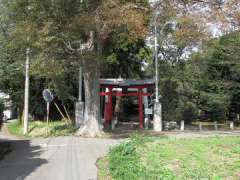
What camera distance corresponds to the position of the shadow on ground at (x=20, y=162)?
442 inches

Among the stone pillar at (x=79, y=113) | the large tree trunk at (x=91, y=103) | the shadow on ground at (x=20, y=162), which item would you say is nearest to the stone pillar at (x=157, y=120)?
the stone pillar at (x=79, y=113)

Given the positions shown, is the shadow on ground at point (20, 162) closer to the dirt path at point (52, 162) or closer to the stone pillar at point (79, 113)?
the dirt path at point (52, 162)

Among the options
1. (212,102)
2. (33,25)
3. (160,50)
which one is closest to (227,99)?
(212,102)

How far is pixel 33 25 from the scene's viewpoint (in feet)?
65.8

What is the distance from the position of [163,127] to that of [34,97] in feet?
40.7

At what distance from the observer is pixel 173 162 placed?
30.9ft

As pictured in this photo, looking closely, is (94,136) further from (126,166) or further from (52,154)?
(126,166)

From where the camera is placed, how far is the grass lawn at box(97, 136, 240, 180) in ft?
26.7

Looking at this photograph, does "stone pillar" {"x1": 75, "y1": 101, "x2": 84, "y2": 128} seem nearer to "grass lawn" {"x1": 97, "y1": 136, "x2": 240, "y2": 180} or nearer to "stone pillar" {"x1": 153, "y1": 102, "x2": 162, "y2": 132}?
"stone pillar" {"x1": 153, "y1": 102, "x2": 162, "y2": 132}

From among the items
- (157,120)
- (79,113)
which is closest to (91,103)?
(79,113)

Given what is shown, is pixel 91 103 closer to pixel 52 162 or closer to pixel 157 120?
pixel 157 120

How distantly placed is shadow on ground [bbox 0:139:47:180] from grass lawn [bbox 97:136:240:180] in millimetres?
2177

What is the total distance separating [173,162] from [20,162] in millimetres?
6345

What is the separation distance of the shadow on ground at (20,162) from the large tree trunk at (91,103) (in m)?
5.35
